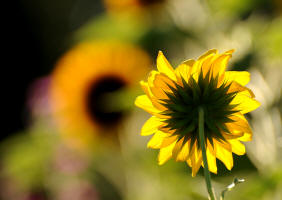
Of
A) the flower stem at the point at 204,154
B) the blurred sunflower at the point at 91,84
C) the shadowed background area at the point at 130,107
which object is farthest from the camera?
the blurred sunflower at the point at 91,84

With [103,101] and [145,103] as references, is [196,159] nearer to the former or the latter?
[145,103]

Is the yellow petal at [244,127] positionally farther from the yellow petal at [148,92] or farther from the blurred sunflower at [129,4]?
the blurred sunflower at [129,4]

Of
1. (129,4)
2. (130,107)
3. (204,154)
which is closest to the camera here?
(204,154)

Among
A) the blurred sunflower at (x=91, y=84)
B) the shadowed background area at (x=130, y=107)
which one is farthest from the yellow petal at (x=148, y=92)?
the blurred sunflower at (x=91, y=84)

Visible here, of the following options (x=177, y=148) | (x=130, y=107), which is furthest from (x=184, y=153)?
(x=130, y=107)

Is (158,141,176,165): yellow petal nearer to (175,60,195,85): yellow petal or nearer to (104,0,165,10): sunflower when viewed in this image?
(175,60,195,85): yellow petal

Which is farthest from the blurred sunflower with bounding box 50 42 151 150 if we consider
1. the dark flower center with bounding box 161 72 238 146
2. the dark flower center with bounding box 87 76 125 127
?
the dark flower center with bounding box 161 72 238 146

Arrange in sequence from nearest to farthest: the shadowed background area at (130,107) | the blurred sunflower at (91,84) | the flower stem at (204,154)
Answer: the flower stem at (204,154) < the shadowed background area at (130,107) < the blurred sunflower at (91,84)
